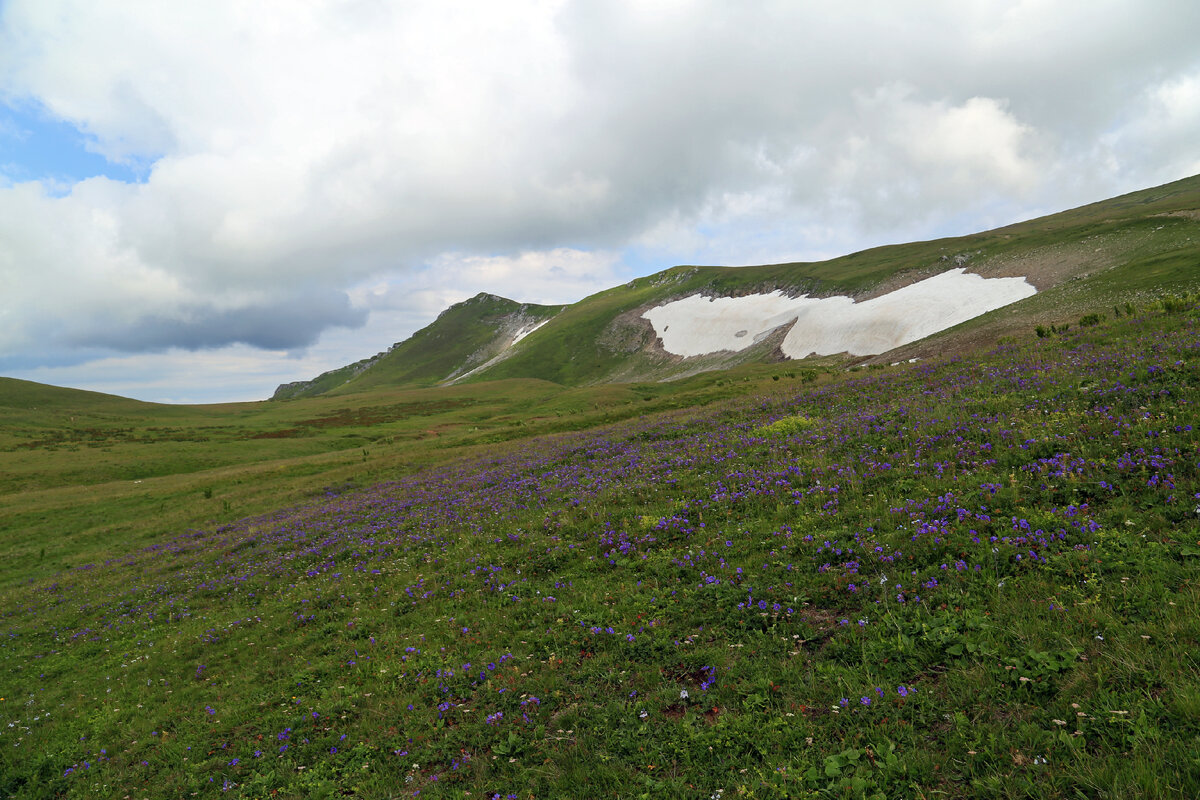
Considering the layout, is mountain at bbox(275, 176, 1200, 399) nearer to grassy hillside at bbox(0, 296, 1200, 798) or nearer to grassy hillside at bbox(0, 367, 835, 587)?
grassy hillside at bbox(0, 367, 835, 587)

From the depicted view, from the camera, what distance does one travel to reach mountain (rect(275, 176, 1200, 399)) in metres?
54.0

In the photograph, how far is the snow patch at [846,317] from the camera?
255 ft

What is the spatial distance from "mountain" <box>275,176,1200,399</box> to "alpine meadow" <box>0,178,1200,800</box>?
40667mm

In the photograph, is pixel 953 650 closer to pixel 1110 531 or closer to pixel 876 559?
pixel 876 559

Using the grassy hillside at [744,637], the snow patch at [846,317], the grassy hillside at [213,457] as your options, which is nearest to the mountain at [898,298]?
the snow patch at [846,317]

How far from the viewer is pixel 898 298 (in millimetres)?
93000

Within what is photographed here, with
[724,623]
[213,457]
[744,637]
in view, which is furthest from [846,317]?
[213,457]

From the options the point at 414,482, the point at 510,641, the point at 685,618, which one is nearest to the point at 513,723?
the point at 510,641

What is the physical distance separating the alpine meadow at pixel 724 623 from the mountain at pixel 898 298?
40.7m

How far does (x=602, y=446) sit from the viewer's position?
2612 cm

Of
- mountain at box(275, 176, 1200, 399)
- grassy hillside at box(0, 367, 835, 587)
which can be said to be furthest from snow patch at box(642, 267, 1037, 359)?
grassy hillside at box(0, 367, 835, 587)

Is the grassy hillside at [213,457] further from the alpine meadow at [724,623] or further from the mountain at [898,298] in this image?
the mountain at [898,298]

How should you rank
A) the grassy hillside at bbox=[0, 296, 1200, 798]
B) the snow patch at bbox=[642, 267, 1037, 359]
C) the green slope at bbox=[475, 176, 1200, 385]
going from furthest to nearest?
1. the snow patch at bbox=[642, 267, 1037, 359]
2. the green slope at bbox=[475, 176, 1200, 385]
3. the grassy hillside at bbox=[0, 296, 1200, 798]

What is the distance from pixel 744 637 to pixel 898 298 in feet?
341
